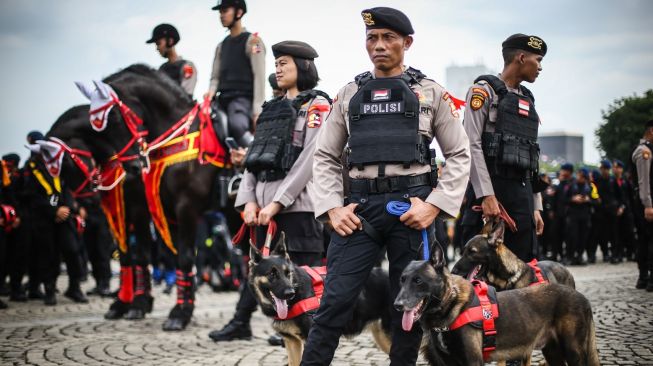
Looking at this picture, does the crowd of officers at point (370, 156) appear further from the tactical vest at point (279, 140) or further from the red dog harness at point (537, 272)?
the red dog harness at point (537, 272)

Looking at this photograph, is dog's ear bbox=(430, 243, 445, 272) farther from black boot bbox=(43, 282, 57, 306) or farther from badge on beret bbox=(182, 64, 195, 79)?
black boot bbox=(43, 282, 57, 306)

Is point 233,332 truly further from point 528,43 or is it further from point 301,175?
point 528,43

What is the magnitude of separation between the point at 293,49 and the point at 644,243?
26.0 feet

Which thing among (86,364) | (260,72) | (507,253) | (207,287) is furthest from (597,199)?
(86,364)

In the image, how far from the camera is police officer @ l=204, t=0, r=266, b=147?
8.79 meters

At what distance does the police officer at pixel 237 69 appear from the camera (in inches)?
346

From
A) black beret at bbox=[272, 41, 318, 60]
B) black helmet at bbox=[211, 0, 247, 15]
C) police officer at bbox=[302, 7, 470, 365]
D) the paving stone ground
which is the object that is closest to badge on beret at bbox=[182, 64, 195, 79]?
black helmet at bbox=[211, 0, 247, 15]

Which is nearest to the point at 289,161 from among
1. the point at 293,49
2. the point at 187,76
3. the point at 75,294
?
the point at 293,49

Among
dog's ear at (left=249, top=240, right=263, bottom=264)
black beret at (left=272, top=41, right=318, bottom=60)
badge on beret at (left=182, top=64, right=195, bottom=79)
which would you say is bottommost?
dog's ear at (left=249, top=240, right=263, bottom=264)

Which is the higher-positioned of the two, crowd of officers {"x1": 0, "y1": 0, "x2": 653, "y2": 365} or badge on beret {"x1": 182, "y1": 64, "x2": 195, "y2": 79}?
badge on beret {"x1": 182, "y1": 64, "x2": 195, "y2": 79}

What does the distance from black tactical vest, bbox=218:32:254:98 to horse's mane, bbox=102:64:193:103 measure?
0.66 m

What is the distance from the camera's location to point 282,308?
5211 mm

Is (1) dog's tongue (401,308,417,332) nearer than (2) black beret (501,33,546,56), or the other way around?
(1) dog's tongue (401,308,417,332)

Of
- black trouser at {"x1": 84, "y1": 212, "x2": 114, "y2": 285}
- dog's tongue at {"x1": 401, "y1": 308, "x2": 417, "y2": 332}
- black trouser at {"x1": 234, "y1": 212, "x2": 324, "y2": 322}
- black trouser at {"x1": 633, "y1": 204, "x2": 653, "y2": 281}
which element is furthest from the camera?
black trouser at {"x1": 84, "y1": 212, "x2": 114, "y2": 285}
